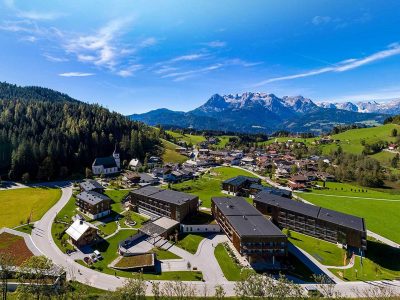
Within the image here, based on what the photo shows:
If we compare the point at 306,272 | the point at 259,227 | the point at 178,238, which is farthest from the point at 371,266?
the point at 178,238

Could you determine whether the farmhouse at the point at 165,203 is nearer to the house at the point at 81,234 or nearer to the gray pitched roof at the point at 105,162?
the house at the point at 81,234

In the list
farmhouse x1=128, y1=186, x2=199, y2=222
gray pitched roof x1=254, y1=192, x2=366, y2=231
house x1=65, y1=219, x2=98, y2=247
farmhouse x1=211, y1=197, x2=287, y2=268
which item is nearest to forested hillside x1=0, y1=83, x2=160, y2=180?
farmhouse x1=128, y1=186, x2=199, y2=222

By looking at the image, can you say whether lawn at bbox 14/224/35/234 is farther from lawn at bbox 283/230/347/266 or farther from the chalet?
the chalet

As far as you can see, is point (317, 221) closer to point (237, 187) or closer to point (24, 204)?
point (237, 187)

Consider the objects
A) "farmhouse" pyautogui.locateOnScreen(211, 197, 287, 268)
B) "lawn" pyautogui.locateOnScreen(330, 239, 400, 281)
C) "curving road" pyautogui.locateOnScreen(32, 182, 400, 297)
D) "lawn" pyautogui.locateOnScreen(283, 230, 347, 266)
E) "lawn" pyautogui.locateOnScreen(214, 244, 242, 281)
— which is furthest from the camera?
"lawn" pyautogui.locateOnScreen(283, 230, 347, 266)

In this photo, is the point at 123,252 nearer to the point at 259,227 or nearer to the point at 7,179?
the point at 259,227
